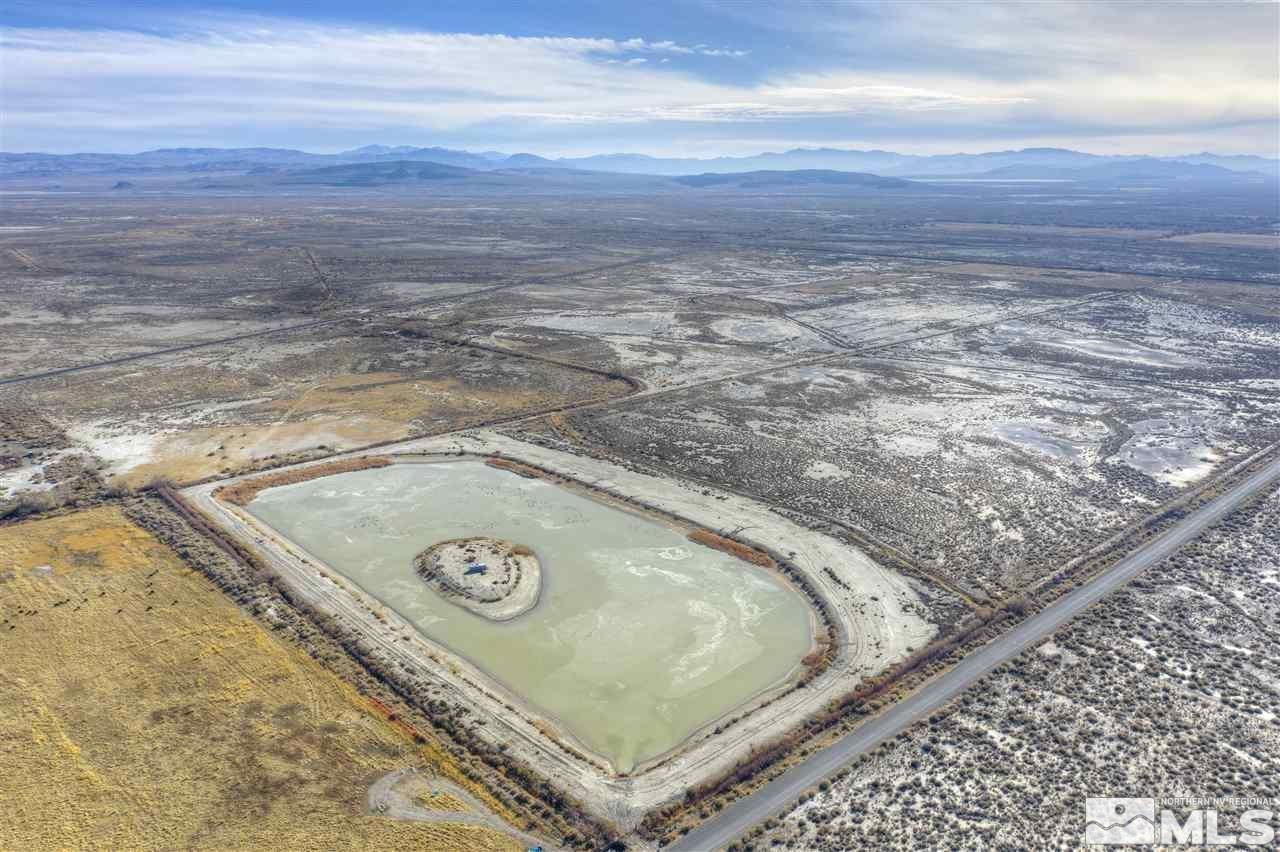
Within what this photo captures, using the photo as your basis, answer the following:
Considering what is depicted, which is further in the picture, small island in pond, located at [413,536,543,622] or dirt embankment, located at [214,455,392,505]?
dirt embankment, located at [214,455,392,505]

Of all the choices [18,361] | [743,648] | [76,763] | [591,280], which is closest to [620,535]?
[743,648]

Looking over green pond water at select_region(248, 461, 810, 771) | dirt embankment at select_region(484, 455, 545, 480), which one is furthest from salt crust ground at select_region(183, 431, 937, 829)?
dirt embankment at select_region(484, 455, 545, 480)

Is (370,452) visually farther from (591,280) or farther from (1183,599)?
(591,280)

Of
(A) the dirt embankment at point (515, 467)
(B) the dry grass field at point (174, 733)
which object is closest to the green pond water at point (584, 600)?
(A) the dirt embankment at point (515, 467)

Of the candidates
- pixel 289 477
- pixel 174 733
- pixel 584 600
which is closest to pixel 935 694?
pixel 584 600

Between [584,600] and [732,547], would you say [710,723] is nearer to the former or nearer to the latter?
[584,600]

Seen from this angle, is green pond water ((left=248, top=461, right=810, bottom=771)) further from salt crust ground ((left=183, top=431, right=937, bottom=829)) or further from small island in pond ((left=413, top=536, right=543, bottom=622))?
salt crust ground ((left=183, top=431, right=937, bottom=829))
